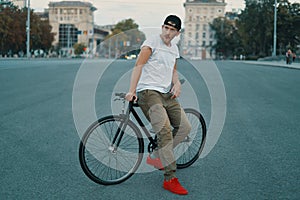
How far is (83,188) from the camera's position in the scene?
4.56 meters

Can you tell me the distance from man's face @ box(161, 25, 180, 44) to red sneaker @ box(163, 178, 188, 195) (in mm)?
1343

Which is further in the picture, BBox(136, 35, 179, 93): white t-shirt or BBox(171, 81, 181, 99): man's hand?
BBox(171, 81, 181, 99): man's hand

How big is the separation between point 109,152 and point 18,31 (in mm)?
77381

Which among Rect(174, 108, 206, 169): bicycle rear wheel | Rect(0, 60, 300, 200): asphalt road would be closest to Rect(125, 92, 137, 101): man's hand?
Rect(0, 60, 300, 200): asphalt road

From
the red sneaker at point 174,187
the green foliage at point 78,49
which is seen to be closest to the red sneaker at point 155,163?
the red sneaker at point 174,187

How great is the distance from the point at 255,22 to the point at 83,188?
291 feet

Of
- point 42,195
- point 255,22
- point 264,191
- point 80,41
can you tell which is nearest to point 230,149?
point 264,191

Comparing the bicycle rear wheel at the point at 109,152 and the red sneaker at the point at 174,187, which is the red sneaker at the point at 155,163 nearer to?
the bicycle rear wheel at the point at 109,152

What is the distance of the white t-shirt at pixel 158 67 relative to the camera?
4.48 metres

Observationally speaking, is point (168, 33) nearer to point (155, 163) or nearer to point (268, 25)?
point (155, 163)

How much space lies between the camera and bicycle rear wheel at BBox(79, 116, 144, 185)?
454cm

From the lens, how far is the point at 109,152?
15.7ft

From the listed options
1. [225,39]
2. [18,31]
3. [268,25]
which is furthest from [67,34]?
[268,25]

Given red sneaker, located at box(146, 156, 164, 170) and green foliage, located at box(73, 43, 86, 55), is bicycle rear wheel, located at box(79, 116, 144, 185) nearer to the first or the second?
red sneaker, located at box(146, 156, 164, 170)
